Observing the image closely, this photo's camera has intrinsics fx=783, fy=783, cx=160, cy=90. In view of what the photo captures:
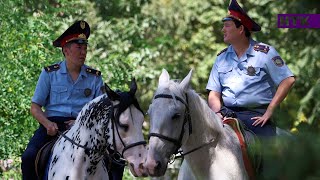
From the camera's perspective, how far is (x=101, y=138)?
6.04m

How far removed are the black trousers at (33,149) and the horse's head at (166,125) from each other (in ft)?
4.45

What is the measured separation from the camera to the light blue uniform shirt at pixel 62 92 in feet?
22.4

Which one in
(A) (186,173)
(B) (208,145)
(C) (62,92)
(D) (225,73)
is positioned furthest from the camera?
(C) (62,92)

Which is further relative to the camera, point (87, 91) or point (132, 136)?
point (87, 91)

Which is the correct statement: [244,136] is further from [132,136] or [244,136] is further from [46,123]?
[46,123]

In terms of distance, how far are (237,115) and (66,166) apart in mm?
1459

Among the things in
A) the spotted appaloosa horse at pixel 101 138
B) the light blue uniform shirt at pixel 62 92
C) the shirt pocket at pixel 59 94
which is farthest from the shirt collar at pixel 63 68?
the spotted appaloosa horse at pixel 101 138

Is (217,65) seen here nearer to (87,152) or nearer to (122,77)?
(87,152)

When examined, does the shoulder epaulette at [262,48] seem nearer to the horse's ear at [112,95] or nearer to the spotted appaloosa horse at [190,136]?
the spotted appaloosa horse at [190,136]

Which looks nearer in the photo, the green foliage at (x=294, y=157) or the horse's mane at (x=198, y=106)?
the green foliage at (x=294, y=157)

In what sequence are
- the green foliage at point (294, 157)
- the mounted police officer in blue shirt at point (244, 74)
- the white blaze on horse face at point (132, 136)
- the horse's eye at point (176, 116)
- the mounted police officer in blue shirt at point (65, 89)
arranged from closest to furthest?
the green foliage at point (294, 157), the horse's eye at point (176, 116), the white blaze on horse face at point (132, 136), the mounted police officer in blue shirt at point (244, 74), the mounted police officer in blue shirt at point (65, 89)

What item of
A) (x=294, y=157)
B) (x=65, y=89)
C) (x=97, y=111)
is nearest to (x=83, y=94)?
(x=65, y=89)

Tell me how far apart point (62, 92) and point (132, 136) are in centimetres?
115

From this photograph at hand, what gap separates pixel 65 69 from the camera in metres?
6.93
